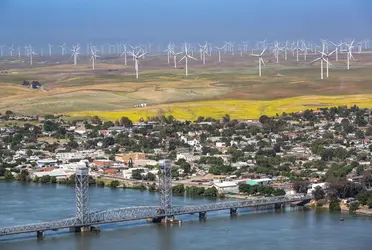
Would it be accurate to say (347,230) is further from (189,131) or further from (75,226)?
(189,131)

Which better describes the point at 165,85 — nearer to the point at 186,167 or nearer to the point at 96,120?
the point at 96,120

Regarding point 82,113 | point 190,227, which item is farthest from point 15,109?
point 190,227

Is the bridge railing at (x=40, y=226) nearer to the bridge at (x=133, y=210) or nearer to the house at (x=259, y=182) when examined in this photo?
the bridge at (x=133, y=210)

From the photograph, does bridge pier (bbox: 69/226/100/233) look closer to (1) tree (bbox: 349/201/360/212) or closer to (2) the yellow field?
(1) tree (bbox: 349/201/360/212)

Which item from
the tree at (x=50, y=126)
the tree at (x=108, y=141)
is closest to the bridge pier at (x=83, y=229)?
the tree at (x=108, y=141)

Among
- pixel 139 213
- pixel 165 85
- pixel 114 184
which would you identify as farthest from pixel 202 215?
pixel 165 85

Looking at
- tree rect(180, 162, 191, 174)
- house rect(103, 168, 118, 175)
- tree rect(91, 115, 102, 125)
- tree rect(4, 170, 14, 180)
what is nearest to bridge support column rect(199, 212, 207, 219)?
tree rect(180, 162, 191, 174)
